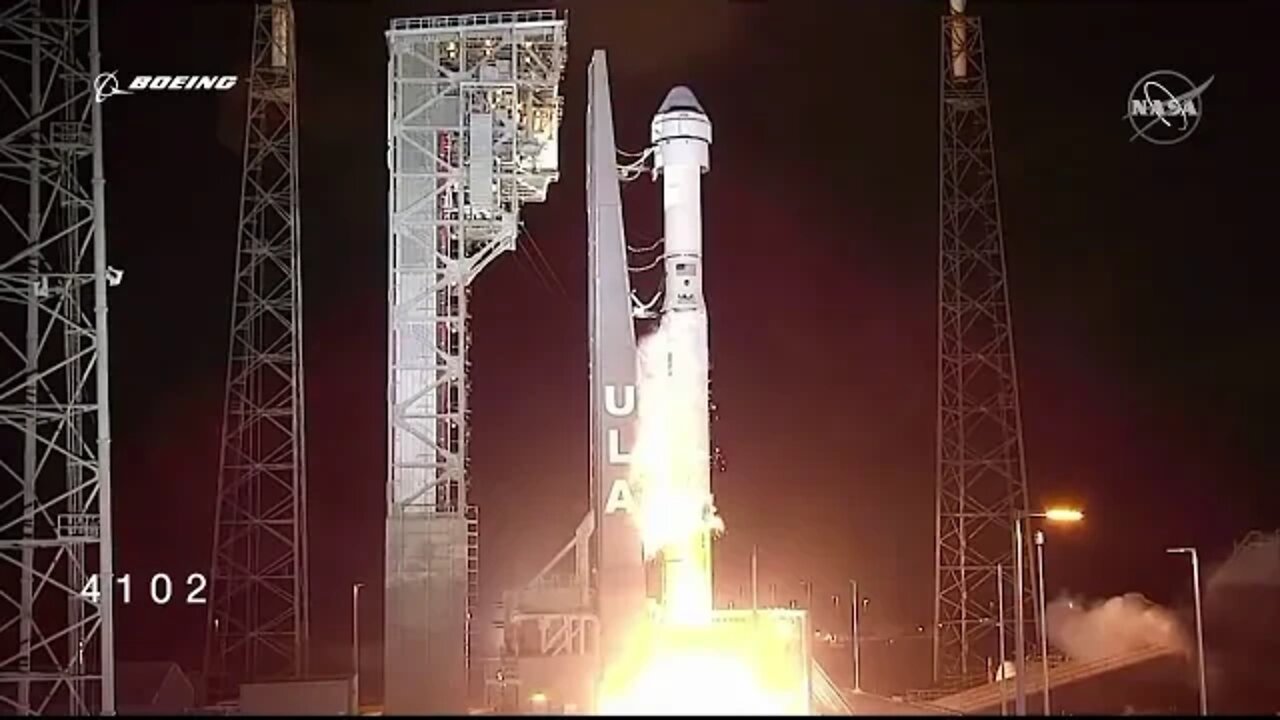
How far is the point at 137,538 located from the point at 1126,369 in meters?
26.0

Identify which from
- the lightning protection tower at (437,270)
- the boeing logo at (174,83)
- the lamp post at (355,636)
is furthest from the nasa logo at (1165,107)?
the lamp post at (355,636)

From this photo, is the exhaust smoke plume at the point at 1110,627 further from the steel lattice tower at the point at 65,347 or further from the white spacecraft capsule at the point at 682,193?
the steel lattice tower at the point at 65,347

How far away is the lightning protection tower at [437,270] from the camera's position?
3106 centimetres

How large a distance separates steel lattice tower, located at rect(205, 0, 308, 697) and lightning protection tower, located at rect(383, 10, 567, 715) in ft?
8.70

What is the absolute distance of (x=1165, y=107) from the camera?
3803cm

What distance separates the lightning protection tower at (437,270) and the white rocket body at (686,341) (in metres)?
4.91

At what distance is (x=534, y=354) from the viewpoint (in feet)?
131

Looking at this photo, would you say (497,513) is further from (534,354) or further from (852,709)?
(852,709)

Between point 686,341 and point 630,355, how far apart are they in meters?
1.24

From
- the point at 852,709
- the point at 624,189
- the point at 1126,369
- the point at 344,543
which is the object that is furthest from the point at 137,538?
the point at 1126,369

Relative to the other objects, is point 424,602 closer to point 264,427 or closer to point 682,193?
point 264,427

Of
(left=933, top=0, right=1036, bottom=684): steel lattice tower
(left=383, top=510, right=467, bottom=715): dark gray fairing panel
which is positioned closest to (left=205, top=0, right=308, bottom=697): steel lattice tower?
(left=383, top=510, right=467, bottom=715): dark gray fairing panel

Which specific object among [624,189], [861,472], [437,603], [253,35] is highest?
[253,35]

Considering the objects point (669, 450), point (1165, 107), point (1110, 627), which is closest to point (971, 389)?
point (1110, 627)
